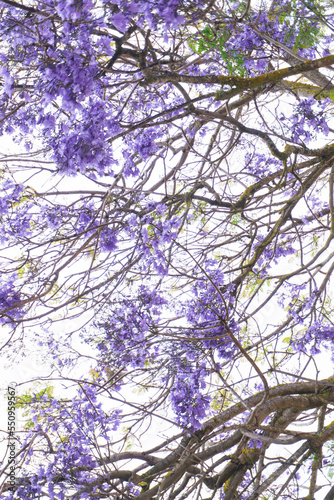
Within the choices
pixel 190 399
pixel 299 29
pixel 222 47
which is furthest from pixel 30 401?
pixel 299 29

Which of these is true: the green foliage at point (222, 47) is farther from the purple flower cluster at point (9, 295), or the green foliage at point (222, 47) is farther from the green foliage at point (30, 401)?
the green foliage at point (30, 401)

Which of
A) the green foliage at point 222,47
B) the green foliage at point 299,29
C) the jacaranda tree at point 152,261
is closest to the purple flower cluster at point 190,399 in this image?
the jacaranda tree at point 152,261

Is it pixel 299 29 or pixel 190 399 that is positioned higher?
pixel 299 29

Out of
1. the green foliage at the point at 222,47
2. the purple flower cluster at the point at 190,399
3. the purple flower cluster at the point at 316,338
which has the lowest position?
the purple flower cluster at the point at 190,399

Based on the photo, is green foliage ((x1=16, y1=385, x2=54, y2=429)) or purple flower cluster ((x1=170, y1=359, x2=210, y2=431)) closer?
purple flower cluster ((x1=170, y1=359, x2=210, y2=431))

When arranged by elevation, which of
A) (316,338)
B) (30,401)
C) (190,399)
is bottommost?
(190,399)

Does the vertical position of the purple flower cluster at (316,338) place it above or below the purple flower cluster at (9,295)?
below

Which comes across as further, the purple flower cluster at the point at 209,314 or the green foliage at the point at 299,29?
the green foliage at the point at 299,29

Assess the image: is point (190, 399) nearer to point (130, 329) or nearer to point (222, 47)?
point (130, 329)

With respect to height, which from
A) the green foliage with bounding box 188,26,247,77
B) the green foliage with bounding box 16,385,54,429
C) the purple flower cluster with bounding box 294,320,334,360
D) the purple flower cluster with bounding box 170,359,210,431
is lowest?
the purple flower cluster with bounding box 170,359,210,431

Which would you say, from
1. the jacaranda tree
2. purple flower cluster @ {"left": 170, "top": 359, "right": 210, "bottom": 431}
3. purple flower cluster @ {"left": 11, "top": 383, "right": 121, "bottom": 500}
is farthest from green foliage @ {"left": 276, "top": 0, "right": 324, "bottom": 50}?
purple flower cluster @ {"left": 11, "top": 383, "right": 121, "bottom": 500}

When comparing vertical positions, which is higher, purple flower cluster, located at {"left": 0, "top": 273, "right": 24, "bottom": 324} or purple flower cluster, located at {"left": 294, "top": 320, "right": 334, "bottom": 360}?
purple flower cluster, located at {"left": 0, "top": 273, "right": 24, "bottom": 324}

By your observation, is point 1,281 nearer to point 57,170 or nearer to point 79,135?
point 57,170

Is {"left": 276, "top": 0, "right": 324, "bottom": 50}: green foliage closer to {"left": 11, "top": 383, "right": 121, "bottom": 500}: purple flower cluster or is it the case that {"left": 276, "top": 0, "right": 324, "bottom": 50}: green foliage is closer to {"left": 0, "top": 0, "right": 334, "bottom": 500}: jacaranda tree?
{"left": 0, "top": 0, "right": 334, "bottom": 500}: jacaranda tree
